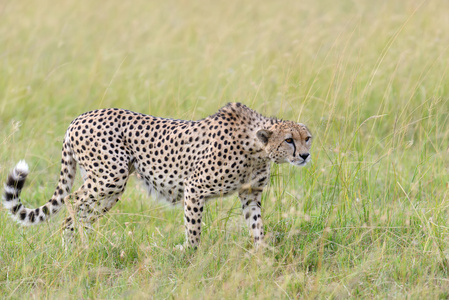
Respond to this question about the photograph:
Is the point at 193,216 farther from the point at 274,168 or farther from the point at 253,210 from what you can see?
the point at 274,168

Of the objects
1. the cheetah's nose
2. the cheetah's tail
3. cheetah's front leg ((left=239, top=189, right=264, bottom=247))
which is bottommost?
the cheetah's tail

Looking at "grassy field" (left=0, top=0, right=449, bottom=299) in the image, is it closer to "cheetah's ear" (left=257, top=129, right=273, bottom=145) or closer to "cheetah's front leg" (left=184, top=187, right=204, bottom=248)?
"cheetah's front leg" (left=184, top=187, right=204, bottom=248)

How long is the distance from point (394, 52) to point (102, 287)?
4598 millimetres

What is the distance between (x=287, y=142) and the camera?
3.65 meters

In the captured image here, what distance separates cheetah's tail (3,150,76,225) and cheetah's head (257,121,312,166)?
1.37 metres

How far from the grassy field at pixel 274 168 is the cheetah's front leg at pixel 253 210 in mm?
84

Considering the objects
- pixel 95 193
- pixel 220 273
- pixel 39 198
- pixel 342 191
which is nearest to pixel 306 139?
pixel 342 191

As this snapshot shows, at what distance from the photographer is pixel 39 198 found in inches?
197

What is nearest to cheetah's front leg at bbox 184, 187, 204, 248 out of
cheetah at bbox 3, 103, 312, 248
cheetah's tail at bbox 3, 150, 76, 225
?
cheetah at bbox 3, 103, 312, 248

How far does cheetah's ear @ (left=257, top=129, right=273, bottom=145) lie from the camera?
3674 millimetres

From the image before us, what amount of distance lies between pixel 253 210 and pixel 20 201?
1.45 m

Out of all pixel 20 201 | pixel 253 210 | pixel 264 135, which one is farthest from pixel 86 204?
pixel 264 135

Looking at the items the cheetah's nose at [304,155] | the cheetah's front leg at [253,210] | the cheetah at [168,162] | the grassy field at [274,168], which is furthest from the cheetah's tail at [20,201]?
the cheetah's nose at [304,155]

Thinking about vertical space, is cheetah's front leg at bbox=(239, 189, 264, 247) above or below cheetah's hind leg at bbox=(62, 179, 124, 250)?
above
